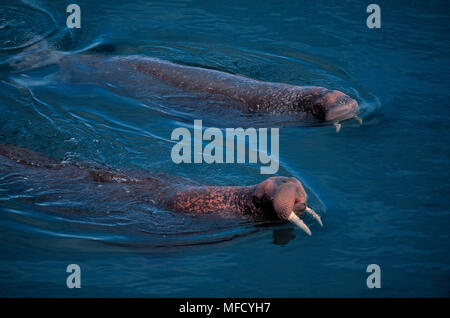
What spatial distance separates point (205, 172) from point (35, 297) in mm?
3049

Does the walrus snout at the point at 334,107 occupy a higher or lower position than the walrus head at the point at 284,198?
higher

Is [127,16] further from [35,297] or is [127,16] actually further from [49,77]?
[35,297]

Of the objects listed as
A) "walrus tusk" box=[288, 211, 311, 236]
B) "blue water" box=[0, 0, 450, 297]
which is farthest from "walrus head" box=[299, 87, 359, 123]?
"walrus tusk" box=[288, 211, 311, 236]

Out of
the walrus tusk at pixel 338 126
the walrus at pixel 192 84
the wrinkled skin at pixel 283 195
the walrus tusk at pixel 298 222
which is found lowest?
the walrus tusk at pixel 298 222

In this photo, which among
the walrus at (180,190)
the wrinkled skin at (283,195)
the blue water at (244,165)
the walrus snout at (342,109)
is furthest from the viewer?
the walrus snout at (342,109)

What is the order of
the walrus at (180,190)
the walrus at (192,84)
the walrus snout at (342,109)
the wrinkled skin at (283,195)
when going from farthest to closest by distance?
the walrus at (192,84), the walrus snout at (342,109), the walrus at (180,190), the wrinkled skin at (283,195)

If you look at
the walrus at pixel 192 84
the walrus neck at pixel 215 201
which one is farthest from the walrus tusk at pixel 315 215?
the walrus at pixel 192 84

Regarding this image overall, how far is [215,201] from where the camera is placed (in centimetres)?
770

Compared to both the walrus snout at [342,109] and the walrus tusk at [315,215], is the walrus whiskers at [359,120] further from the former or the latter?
the walrus tusk at [315,215]

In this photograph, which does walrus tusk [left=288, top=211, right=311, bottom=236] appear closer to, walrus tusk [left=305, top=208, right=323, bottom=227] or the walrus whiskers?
walrus tusk [left=305, top=208, right=323, bottom=227]

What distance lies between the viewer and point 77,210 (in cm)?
775

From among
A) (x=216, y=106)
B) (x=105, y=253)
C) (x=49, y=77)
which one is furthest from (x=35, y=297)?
(x=49, y=77)

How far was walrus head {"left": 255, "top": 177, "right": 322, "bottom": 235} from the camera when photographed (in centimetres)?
727

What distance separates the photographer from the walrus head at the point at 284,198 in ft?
23.9
